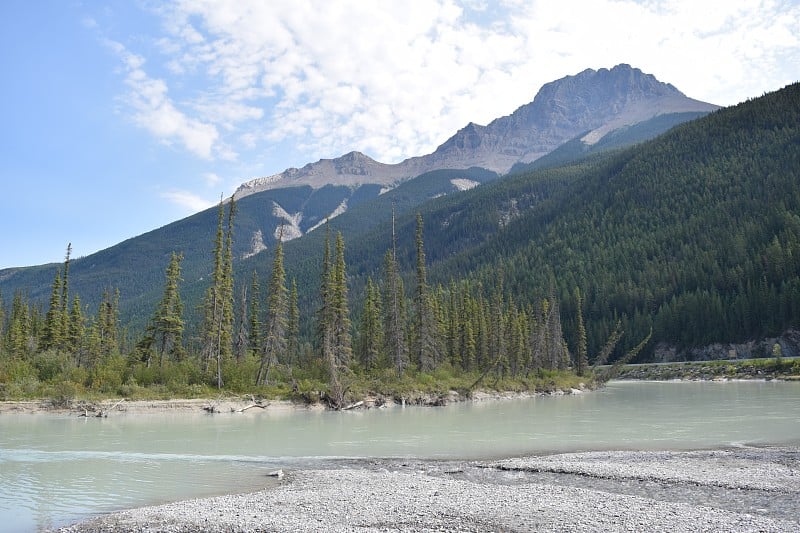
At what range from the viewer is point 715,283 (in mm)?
125875

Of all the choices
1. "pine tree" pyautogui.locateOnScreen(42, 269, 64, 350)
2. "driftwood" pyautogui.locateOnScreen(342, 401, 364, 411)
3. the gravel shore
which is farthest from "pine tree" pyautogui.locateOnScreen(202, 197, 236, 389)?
the gravel shore

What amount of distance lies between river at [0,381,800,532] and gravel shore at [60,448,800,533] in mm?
2377

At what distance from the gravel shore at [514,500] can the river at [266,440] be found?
7.80ft

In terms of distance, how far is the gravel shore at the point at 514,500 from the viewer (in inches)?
509

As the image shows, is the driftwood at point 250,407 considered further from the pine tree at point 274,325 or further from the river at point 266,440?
the pine tree at point 274,325

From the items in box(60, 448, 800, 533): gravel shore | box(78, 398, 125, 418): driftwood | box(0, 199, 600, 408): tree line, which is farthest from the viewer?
box(0, 199, 600, 408): tree line

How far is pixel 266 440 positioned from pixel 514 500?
673 inches

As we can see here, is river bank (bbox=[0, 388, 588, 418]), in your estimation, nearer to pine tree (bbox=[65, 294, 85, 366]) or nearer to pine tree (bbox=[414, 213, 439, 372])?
pine tree (bbox=[414, 213, 439, 372])

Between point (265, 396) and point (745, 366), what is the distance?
72840 millimetres

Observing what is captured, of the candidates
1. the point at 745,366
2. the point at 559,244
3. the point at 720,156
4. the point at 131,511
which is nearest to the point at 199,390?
the point at 131,511

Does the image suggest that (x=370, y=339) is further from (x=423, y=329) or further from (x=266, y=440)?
(x=266, y=440)

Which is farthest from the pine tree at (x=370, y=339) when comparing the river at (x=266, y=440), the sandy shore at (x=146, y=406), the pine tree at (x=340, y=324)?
the sandy shore at (x=146, y=406)

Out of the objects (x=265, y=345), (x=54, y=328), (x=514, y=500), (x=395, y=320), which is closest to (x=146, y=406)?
(x=265, y=345)

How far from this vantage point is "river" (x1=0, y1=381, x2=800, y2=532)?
17562 millimetres
